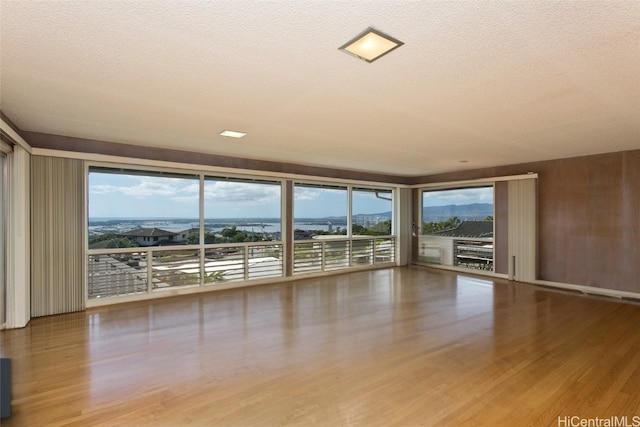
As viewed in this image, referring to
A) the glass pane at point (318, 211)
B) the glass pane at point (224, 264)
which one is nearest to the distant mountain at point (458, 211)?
the glass pane at point (318, 211)

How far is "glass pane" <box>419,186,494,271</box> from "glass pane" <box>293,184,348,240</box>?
2315 millimetres

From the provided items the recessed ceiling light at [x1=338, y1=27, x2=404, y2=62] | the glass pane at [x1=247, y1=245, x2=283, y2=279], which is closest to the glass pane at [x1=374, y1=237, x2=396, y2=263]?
the glass pane at [x1=247, y1=245, x2=283, y2=279]

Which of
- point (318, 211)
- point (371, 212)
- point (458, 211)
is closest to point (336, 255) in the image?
point (318, 211)

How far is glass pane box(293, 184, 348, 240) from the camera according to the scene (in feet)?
21.4

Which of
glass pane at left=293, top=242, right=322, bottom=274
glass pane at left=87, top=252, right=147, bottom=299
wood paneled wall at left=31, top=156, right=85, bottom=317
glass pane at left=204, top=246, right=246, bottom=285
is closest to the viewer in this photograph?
wood paneled wall at left=31, top=156, right=85, bottom=317

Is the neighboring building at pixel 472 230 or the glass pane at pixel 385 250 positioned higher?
the neighboring building at pixel 472 230

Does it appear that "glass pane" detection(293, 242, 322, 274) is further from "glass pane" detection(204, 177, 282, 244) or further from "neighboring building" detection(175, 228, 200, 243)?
"neighboring building" detection(175, 228, 200, 243)

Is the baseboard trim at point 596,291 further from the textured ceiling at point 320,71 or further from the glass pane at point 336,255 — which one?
the glass pane at point 336,255

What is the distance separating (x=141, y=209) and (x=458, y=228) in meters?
6.49

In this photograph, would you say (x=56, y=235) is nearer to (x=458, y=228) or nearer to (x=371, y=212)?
(x=371, y=212)

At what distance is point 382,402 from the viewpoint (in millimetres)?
2197

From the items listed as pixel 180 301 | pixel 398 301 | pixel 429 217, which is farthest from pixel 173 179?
pixel 429 217

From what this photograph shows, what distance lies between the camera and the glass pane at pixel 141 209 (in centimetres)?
455

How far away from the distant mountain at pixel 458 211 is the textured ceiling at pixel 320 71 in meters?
2.96
